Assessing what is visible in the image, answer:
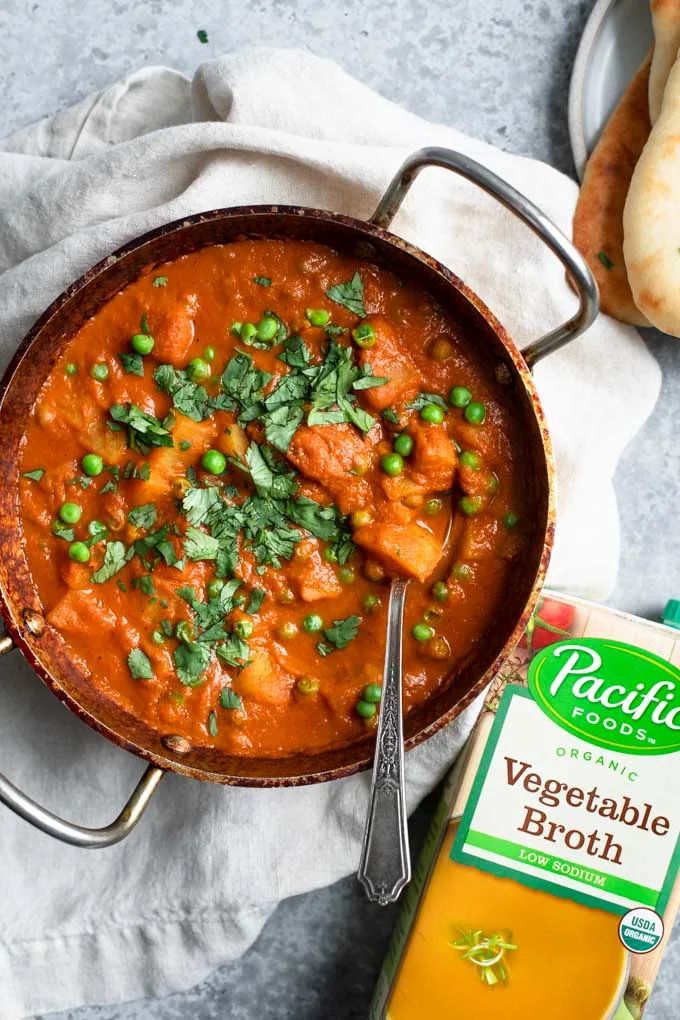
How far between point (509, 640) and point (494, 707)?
0.33 meters

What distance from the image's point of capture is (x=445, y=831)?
3092mm

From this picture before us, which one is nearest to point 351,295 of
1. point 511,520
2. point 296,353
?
point 296,353

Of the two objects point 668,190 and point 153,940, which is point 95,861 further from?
point 668,190

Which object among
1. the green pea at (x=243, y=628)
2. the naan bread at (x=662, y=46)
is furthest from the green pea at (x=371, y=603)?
the naan bread at (x=662, y=46)

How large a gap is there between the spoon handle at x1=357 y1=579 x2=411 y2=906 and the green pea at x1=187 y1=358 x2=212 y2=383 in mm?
1002

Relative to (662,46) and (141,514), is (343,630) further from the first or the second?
(662,46)

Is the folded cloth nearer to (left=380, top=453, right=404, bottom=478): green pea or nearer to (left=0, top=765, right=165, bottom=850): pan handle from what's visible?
(left=0, top=765, right=165, bottom=850): pan handle

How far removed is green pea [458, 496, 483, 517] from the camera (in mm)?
3035

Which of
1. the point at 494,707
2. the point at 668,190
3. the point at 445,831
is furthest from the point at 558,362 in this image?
the point at 445,831

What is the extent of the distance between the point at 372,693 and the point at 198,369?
1.09m

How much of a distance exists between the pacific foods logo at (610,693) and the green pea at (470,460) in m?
0.60

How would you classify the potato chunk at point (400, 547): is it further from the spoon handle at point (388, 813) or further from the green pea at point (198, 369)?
the green pea at point (198, 369)

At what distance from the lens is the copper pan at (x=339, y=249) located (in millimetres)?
2871

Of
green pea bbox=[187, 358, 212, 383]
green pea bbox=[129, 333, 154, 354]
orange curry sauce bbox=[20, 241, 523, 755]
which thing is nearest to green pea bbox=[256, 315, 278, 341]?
orange curry sauce bbox=[20, 241, 523, 755]
